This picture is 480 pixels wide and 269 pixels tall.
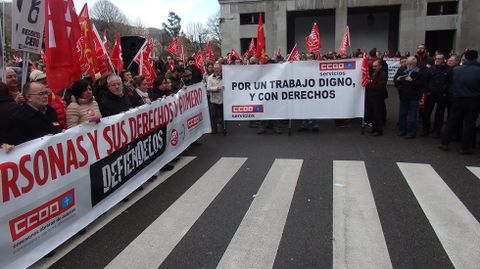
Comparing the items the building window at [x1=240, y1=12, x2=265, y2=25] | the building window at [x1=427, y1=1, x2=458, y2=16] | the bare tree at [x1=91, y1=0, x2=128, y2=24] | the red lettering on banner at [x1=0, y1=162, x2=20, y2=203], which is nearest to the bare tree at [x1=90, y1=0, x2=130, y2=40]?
the bare tree at [x1=91, y1=0, x2=128, y2=24]

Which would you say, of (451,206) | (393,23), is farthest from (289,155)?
(393,23)

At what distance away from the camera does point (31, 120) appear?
4.36 metres

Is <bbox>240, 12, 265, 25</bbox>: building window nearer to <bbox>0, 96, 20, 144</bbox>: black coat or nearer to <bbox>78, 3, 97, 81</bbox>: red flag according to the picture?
<bbox>78, 3, 97, 81</bbox>: red flag

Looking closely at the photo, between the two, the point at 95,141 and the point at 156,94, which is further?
the point at 156,94

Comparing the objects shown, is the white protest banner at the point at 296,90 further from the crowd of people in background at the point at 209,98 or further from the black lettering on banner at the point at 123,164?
the black lettering on banner at the point at 123,164

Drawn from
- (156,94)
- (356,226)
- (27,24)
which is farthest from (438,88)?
(27,24)

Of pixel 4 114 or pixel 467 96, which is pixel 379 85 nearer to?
pixel 467 96

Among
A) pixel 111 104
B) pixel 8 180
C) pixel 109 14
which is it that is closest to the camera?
pixel 8 180

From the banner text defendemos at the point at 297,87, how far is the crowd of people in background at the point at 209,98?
647 millimetres

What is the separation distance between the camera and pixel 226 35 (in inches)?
1505

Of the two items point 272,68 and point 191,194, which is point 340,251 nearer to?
point 191,194

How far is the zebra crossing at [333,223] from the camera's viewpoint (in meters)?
3.89

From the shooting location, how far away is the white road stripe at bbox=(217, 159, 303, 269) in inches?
153

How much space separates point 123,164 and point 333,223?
297 centimetres
